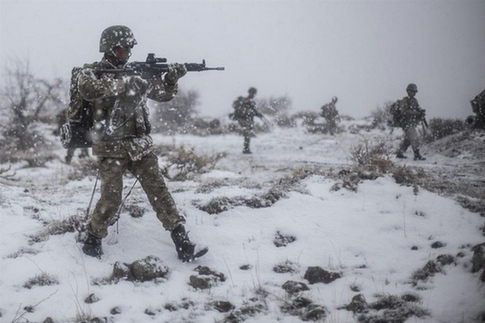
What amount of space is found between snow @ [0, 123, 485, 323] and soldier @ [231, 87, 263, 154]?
25.8 feet

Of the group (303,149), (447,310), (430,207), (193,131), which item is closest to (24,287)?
(447,310)

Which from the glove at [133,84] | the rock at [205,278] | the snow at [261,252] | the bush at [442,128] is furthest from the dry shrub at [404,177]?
the bush at [442,128]

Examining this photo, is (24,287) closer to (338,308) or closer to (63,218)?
(63,218)

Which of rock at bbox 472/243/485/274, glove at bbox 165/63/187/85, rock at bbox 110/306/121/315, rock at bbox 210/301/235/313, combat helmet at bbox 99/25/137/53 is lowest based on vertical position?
rock at bbox 110/306/121/315

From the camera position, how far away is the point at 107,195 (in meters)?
3.59

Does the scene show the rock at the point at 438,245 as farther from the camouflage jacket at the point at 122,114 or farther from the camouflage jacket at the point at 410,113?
the camouflage jacket at the point at 410,113

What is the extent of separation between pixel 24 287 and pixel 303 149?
11212 millimetres

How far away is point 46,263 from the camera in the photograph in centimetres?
361

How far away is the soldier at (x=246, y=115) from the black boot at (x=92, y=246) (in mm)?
9696

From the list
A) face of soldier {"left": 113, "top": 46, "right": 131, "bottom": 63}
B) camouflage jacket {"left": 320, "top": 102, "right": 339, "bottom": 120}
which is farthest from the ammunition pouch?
camouflage jacket {"left": 320, "top": 102, "right": 339, "bottom": 120}

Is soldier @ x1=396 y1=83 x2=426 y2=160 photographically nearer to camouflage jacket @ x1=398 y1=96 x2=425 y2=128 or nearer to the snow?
camouflage jacket @ x1=398 y1=96 x2=425 y2=128

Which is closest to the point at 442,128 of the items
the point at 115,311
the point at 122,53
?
the point at 122,53

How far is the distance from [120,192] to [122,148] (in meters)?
0.41

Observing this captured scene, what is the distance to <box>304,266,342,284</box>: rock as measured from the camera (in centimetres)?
334
